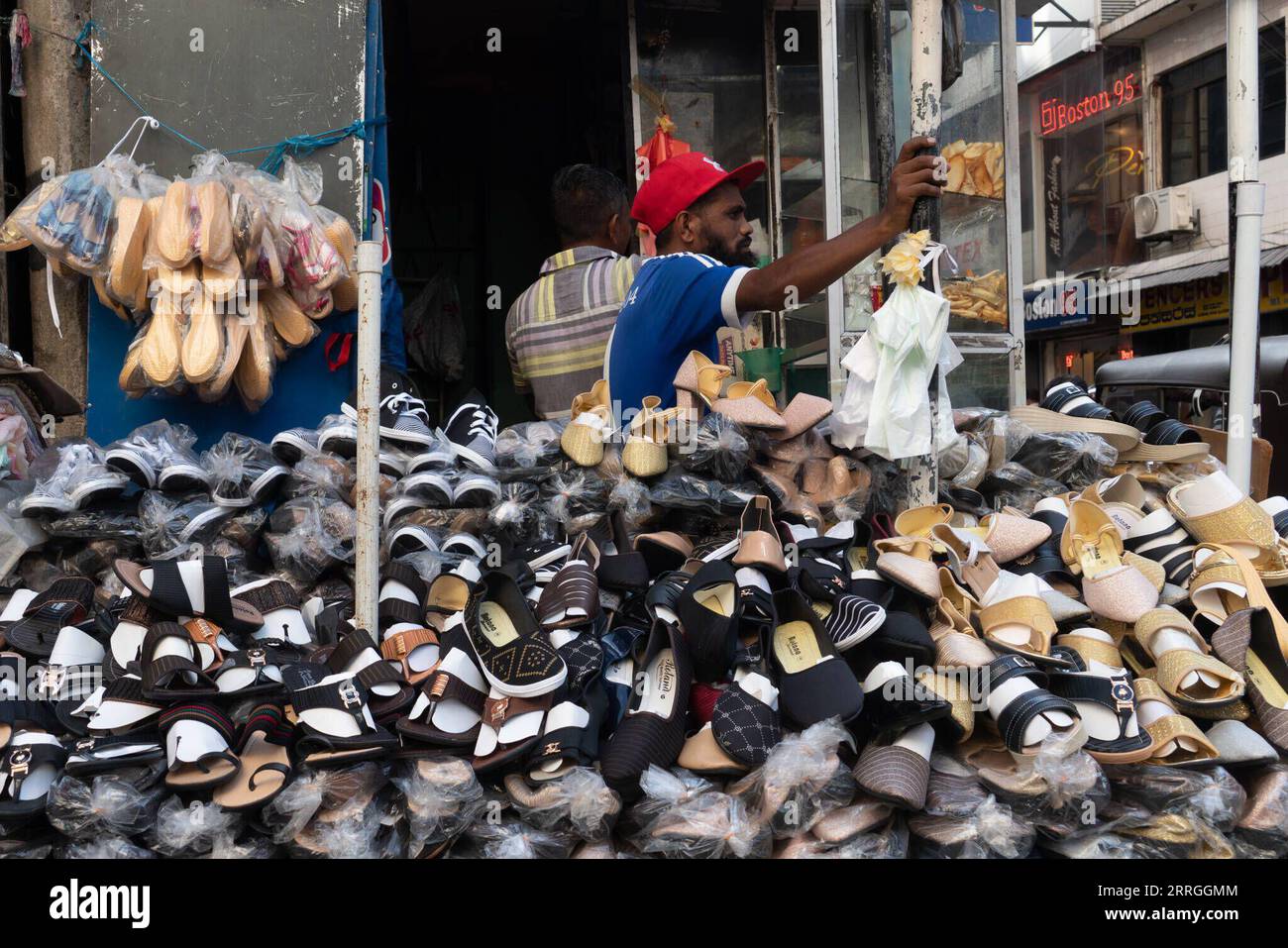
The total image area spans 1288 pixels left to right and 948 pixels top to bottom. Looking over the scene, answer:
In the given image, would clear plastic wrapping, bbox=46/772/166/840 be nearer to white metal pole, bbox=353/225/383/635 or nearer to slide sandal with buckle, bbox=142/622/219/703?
slide sandal with buckle, bbox=142/622/219/703

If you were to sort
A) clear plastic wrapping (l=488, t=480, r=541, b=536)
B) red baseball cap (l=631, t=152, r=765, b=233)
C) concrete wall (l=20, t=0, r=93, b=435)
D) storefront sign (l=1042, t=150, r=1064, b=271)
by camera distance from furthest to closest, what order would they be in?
storefront sign (l=1042, t=150, r=1064, b=271)
concrete wall (l=20, t=0, r=93, b=435)
red baseball cap (l=631, t=152, r=765, b=233)
clear plastic wrapping (l=488, t=480, r=541, b=536)

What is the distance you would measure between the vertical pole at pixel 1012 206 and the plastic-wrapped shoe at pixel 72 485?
3.71 metres

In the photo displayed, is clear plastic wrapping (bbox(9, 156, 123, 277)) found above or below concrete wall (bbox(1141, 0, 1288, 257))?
below

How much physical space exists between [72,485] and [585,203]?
1.90 metres

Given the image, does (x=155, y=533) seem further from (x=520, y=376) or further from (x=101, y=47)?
(x=101, y=47)

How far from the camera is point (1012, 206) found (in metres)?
4.55

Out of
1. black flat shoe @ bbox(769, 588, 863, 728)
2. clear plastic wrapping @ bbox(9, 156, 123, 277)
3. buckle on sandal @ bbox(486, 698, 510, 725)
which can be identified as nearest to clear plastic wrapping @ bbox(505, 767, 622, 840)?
buckle on sandal @ bbox(486, 698, 510, 725)

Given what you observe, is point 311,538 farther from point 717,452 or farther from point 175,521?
point 717,452

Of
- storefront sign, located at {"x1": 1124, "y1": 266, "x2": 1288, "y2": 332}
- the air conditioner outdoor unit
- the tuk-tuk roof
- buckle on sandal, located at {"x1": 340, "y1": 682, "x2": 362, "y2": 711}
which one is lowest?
buckle on sandal, located at {"x1": 340, "y1": 682, "x2": 362, "y2": 711}

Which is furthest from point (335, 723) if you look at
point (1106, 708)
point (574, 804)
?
point (1106, 708)

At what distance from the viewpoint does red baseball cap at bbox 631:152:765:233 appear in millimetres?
2965

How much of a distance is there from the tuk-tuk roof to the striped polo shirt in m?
2.42

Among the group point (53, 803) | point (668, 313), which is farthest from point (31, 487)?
point (668, 313)

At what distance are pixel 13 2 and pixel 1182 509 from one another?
3.92 metres
